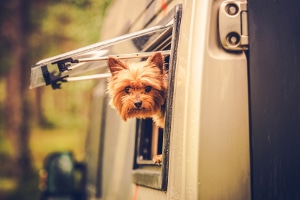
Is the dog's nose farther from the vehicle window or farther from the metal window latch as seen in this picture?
the metal window latch

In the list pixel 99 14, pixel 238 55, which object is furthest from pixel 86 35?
pixel 238 55

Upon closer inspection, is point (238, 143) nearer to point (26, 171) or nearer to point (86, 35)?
point (86, 35)

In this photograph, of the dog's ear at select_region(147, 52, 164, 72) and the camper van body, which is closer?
the camper van body

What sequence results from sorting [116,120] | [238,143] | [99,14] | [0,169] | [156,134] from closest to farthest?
[238,143], [156,134], [116,120], [99,14], [0,169]

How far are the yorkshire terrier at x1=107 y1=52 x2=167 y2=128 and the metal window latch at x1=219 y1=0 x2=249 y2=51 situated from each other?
0.50 m

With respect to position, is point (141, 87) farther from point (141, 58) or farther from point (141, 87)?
point (141, 58)

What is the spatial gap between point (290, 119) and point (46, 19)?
1538cm

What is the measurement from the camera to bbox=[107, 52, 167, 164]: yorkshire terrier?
2.40 meters

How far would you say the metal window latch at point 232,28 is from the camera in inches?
79.4

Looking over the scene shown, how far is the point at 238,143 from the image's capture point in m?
1.95

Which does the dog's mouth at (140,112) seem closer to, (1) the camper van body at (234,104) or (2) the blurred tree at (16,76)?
(1) the camper van body at (234,104)

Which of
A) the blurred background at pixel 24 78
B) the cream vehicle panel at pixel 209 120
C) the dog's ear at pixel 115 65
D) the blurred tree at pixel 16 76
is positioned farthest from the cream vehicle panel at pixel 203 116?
the blurred tree at pixel 16 76

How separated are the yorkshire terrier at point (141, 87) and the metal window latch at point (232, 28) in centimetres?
50

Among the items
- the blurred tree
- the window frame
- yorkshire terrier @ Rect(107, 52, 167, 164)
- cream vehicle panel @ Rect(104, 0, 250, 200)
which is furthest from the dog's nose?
the blurred tree
